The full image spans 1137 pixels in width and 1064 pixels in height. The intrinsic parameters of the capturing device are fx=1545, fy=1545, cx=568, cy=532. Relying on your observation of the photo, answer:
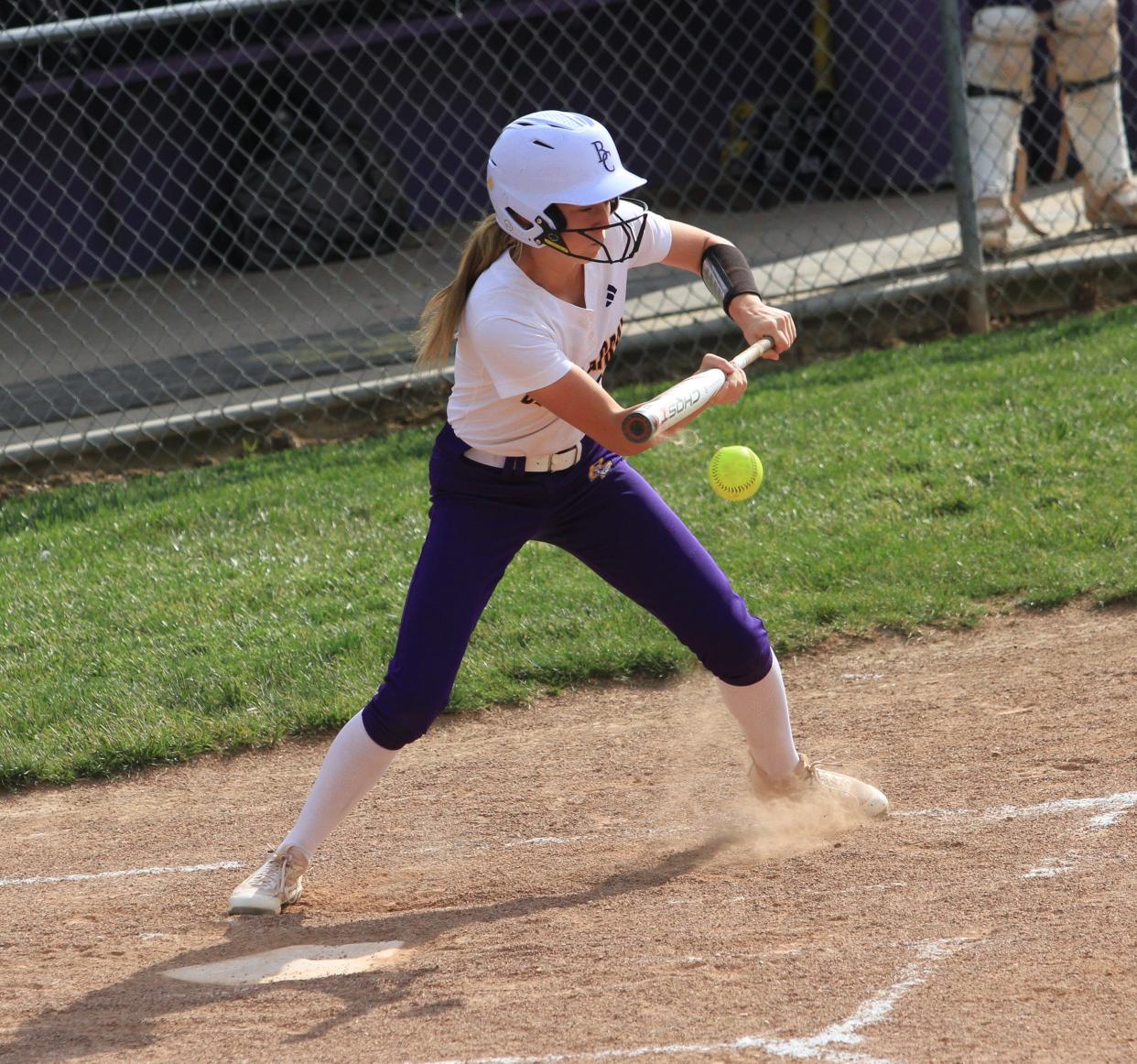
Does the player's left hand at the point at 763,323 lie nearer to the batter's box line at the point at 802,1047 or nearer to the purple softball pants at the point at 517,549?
the purple softball pants at the point at 517,549

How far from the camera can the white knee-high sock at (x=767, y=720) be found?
3941mm

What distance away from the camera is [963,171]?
817 centimetres

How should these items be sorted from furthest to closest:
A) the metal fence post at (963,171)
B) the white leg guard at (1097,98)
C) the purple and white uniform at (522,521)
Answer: the white leg guard at (1097,98) < the metal fence post at (963,171) < the purple and white uniform at (522,521)

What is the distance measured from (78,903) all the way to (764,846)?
5.84ft

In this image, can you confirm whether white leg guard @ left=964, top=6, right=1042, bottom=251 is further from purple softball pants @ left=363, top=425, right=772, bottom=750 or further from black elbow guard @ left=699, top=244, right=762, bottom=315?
purple softball pants @ left=363, top=425, right=772, bottom=750

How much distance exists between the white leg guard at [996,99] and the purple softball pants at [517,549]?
18.3 ft

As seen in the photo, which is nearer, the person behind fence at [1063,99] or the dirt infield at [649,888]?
the dirt infield at [649,888]

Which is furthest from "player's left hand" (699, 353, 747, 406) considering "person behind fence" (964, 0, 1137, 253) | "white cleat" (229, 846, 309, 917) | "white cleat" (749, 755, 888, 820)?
"person behind fence" (964, 0, 1137, 253)

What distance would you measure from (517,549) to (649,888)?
2.89 feet

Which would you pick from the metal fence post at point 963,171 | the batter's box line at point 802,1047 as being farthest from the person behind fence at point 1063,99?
the batter's box line at point 802,1047

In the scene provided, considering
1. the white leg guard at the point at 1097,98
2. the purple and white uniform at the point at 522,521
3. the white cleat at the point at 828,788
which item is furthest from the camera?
the white leg guard at the point at 1097,98

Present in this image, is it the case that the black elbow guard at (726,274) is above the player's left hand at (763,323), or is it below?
above

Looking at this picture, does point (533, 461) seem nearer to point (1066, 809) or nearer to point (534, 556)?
point (1066, 809)

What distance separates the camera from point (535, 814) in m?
4.35
